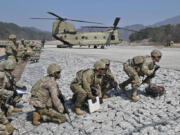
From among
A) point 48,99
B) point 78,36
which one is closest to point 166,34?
point 78,36

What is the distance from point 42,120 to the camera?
4109 millimetres

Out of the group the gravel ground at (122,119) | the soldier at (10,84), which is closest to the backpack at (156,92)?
the gravel ground at (122,119)

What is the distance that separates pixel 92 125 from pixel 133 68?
1856 mm

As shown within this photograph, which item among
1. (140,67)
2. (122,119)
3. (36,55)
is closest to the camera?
(122,119)

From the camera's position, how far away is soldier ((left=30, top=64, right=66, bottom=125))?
367cm

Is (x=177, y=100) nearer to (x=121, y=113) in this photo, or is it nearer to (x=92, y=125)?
(x=121, y=113)

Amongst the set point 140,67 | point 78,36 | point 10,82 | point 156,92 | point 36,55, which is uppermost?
point 78,36

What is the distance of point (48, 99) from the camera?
3834mm

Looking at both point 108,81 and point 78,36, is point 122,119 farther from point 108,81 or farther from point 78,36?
point 78,36

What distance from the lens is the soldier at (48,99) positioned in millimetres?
3666

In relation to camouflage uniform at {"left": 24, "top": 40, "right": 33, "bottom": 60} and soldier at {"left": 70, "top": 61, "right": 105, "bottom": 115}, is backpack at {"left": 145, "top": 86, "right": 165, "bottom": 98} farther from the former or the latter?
camouflage uniform at {"left": 24, "top": 40, "right": 33, "bottom": 60}

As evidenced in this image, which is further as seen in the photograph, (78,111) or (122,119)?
(78,111)

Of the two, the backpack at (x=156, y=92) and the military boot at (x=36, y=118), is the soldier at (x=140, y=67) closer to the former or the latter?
the backpack at (x=156, y=92)

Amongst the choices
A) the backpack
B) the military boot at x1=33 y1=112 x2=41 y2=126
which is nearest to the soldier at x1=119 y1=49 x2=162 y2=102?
the backpack
